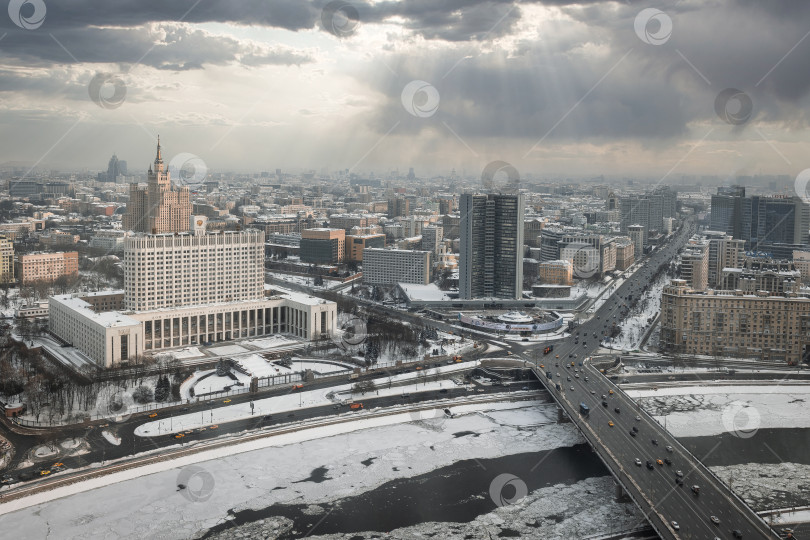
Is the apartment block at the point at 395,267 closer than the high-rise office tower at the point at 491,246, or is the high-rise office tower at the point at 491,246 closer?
the high-rise office tower at the point at 491,246

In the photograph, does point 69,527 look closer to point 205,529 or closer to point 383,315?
point 205,529

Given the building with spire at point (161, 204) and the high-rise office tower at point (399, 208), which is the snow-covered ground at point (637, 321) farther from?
the high-rise office tower at point (399, 208)

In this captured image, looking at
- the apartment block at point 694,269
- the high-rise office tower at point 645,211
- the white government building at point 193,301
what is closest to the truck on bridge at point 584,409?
the white government building at point 193,301

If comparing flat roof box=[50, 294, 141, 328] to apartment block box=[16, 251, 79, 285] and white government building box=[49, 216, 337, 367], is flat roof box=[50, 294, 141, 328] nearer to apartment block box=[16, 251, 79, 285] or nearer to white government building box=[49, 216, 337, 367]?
white government building box=[49, 216, 337, 367]

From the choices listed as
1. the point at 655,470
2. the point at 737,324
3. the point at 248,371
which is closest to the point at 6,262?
the point at 248,371

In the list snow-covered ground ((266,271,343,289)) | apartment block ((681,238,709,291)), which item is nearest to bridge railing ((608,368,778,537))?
A: apartment block ((681,238,709,291))
